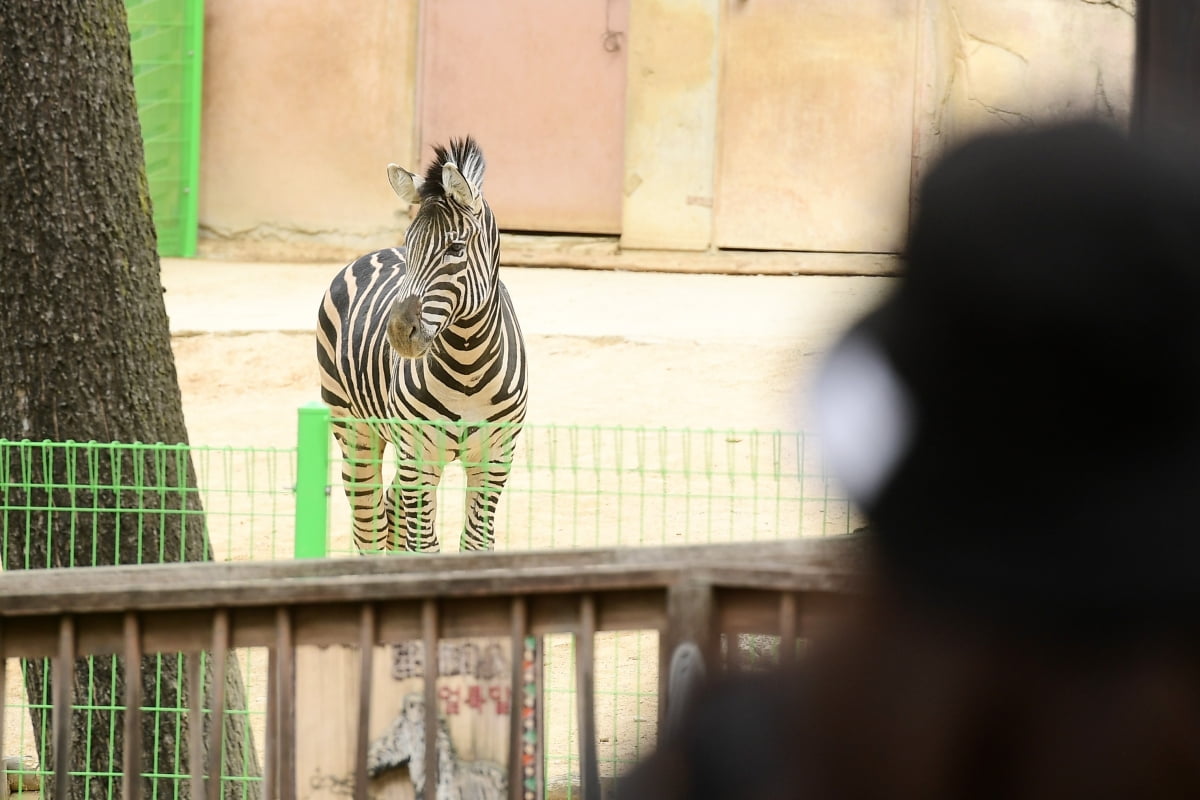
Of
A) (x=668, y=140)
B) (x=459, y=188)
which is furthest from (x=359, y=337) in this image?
(x=668, y=140)

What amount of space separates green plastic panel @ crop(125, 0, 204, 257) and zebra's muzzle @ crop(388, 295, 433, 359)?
25.0ft

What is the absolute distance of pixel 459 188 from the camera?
19.9 feet

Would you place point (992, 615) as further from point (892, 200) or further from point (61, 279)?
point (61, 279)

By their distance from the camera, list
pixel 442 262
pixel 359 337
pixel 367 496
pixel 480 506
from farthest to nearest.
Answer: pixel 359 337 < pixel 367 496 < pixel 442 262 < pixel 480 506

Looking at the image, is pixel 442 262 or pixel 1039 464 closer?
pixel 1039 464

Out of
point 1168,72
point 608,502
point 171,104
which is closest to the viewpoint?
point 1168,72

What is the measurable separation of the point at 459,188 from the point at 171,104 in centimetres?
773

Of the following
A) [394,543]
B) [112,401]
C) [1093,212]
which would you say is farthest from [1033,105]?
[394,543]

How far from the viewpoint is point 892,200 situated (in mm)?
923

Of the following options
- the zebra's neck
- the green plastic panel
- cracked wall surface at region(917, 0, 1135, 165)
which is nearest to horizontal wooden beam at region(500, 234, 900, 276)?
cracked wall surface at region(917, 0, 1135, 165)

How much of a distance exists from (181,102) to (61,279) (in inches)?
372

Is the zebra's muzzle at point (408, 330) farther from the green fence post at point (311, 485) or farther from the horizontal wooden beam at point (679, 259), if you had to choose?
the horizontal wooden beam at point (679, 259)

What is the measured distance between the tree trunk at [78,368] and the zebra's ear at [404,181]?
2265mm

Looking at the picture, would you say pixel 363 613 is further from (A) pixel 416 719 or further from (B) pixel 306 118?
(B) pixel 306 118
